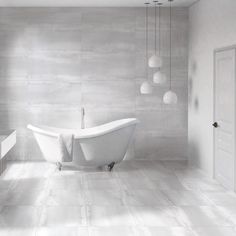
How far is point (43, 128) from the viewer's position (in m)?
7.96

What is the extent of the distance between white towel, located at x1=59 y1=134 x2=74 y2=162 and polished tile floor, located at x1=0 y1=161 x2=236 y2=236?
26 cm

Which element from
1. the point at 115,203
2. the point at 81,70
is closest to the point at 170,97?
the point at 81,70

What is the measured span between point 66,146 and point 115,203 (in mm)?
1976

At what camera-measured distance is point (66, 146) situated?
7.20 meters

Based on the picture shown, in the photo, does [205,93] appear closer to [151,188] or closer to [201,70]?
[201,70]

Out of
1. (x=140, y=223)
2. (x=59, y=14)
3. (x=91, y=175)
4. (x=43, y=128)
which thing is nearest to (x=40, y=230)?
(x=140, y=223)

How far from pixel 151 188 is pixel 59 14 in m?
3.59

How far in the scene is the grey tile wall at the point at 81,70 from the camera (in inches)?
326

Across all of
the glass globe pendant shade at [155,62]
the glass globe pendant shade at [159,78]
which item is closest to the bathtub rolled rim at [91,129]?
the glass globe pendant shade at [159,78]

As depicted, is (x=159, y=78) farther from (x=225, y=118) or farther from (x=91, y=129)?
(x=225, y=118)

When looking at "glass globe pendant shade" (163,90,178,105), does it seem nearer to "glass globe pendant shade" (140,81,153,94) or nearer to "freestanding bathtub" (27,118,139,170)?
"glass globe pendant shade" (140,81,153,94)

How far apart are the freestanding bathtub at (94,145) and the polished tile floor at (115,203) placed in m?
0.19

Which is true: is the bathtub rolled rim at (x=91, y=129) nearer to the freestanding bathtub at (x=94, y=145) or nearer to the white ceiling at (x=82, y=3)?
the freestanding bathtub at (x=94, y=145)

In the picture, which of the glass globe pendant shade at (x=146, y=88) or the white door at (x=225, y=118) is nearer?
the white door at (x=225, y=118)
